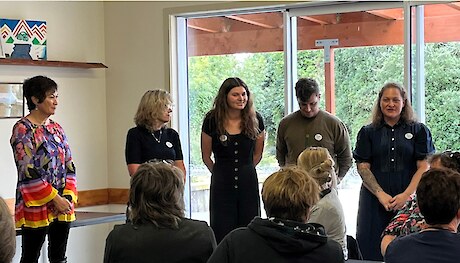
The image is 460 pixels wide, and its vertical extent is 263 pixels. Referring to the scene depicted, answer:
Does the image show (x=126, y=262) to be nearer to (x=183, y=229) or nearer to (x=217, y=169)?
(x=183, y=229)

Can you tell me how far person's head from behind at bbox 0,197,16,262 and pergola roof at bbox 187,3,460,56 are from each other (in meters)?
3.79

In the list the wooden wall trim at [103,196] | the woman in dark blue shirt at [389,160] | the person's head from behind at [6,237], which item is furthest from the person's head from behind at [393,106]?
the person's head from behind at [6,237]

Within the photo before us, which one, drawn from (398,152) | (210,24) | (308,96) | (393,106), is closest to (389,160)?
(398,152)

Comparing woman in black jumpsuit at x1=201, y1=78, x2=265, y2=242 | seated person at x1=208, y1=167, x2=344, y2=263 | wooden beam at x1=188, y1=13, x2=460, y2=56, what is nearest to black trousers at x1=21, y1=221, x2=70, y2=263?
woman in black jumpsuit at x1=201, y1=78, x2=265, y2=242

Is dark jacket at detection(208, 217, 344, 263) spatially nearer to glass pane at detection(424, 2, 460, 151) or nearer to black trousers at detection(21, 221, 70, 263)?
black trousers at detection(21, 221, 70, 263)

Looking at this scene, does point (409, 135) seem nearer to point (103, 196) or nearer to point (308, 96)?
point (308, 96)

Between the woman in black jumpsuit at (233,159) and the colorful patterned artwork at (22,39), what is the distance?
1797 mm

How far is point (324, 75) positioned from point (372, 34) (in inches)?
18.7

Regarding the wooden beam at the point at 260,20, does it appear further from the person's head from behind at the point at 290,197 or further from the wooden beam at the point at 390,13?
the person's head from behind at the point at 290,197

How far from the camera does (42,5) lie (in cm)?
570

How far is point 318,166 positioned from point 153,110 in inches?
60.2

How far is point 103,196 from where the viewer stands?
6.18 meters

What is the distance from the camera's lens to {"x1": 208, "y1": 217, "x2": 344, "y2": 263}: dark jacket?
2332 mm

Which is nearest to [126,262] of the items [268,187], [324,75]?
[268,187]
